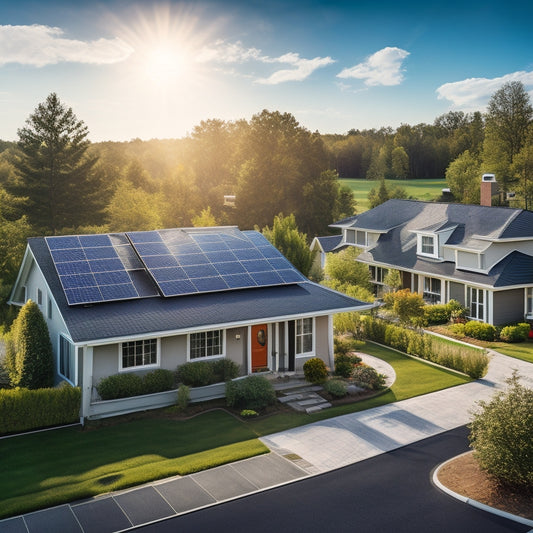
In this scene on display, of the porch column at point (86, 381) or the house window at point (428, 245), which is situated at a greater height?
the house window at point (428, 245)

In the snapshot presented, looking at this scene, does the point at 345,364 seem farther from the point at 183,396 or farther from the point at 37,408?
the point at 37,408

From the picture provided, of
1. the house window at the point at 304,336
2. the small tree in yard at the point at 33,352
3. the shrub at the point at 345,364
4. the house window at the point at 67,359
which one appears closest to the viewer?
the house window at the point at 67,359

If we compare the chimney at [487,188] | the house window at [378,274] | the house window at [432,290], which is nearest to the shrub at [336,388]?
the house window at [432,290]

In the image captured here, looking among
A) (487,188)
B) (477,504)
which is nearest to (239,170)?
(487,188)

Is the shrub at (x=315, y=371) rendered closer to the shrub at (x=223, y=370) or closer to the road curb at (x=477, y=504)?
the shrub at (x=223, y=370)

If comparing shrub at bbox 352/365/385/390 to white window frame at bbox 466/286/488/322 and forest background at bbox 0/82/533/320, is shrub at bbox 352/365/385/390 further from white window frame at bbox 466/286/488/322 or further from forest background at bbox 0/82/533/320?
forest background at bbox 0/82/533/320

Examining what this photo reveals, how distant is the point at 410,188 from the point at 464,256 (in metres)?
65.4

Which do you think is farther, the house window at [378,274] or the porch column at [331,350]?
the house window at [378,274]

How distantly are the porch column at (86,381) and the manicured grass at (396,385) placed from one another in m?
5.37

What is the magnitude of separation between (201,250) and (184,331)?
6241 mm

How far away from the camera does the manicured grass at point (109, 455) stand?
1426 cm

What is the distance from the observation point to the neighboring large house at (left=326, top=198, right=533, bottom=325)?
32125 mm

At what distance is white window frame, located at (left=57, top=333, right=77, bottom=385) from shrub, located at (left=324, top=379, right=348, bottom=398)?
8.96m

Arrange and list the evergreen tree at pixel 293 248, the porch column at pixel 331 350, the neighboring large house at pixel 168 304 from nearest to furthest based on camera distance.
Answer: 1. the neighboring large house at pixel 168 304
2. the porch column at pixel 331 350
3. the evergreen tree at pixel 293 248
